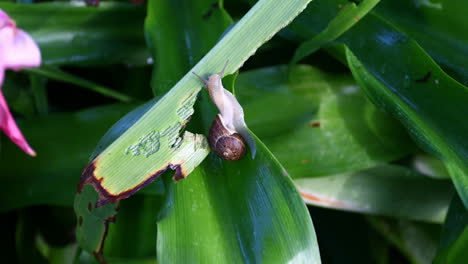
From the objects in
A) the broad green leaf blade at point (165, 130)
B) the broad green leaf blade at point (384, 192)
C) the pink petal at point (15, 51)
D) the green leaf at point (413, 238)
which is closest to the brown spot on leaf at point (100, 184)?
the broad green leaf blade at point (165, 130)

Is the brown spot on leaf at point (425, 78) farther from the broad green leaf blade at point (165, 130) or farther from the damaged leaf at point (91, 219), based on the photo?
the damaged leaf at point (91, 219)

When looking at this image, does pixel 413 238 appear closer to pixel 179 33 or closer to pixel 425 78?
pixel 425 78

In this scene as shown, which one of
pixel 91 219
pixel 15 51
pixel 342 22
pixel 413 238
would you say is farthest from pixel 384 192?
pixel 15 51

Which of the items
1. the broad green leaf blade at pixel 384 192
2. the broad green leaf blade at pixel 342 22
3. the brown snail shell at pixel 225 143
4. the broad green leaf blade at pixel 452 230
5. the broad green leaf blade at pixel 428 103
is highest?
the broad green leaf blade at pixel 342 22

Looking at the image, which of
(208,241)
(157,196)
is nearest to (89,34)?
(157,196)

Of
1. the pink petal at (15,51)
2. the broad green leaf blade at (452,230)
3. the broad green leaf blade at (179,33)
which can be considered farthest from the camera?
the broad green leaf blade at (179,33)

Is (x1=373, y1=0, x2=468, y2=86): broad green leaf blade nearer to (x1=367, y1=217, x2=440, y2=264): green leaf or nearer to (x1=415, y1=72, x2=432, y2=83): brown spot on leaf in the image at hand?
(x1=415, y1=72, x2=432, y2=83): brown spot on leaf

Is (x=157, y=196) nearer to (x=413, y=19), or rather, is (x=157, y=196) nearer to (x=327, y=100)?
(x=327, y=100)
